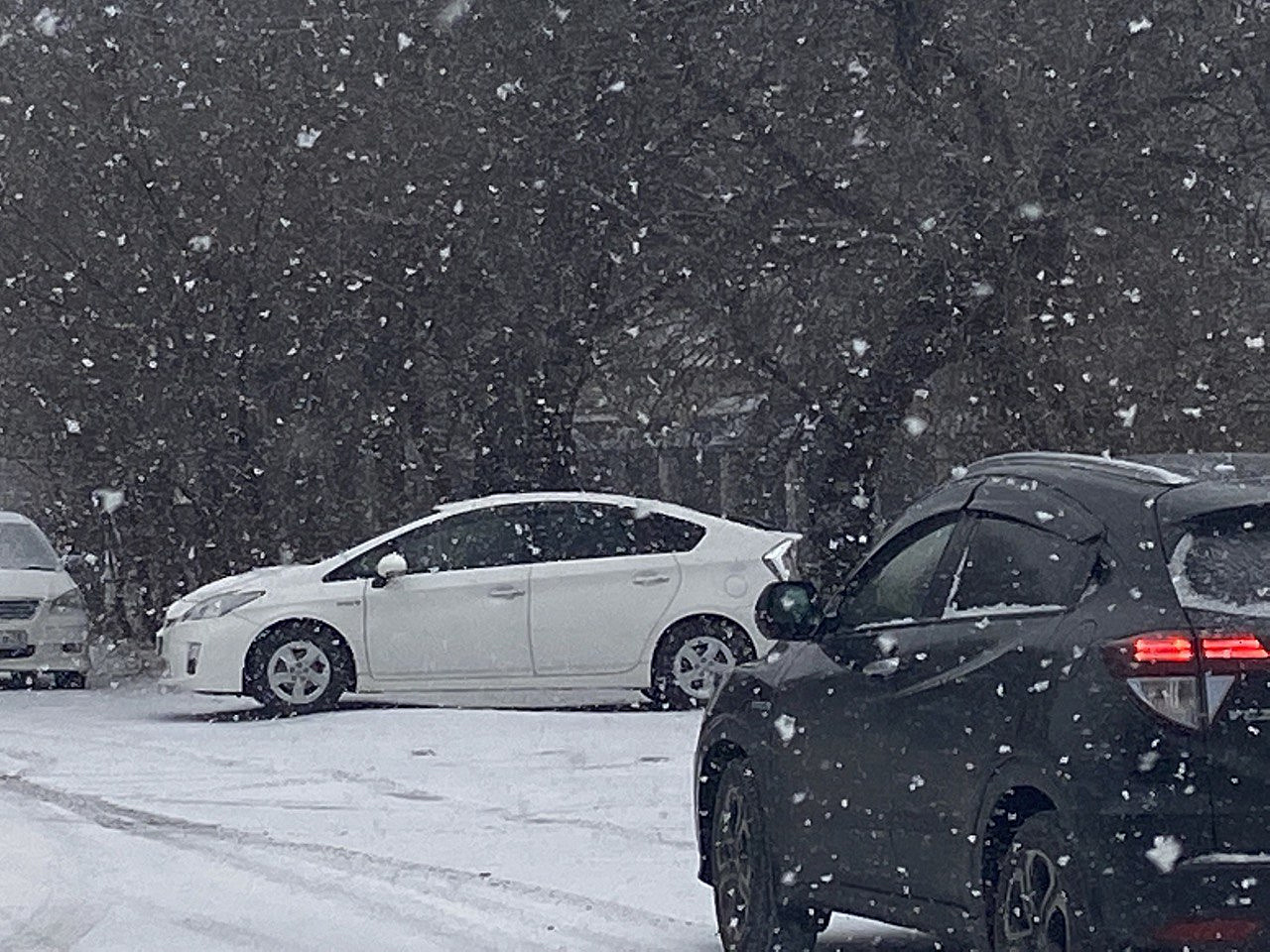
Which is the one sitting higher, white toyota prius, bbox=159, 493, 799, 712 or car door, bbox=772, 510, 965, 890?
white toyota prius, bbox=159, 493, 799, 712

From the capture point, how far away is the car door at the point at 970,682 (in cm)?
652

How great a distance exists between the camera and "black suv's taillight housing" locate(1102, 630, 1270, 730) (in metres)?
6.00

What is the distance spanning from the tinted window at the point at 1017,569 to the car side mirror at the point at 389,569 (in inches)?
442

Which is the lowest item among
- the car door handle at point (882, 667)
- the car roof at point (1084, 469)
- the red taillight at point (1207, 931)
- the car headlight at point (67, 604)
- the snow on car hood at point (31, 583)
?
the red taillight at point (1207, 931)

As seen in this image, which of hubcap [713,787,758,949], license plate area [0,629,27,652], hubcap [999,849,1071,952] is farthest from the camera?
license plate area [0,629,27,652]

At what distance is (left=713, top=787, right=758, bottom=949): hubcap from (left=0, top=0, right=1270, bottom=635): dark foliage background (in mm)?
11647

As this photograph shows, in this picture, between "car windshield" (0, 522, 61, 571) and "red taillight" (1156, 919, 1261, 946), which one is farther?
"car windshield" (0, 522, 61, 571)

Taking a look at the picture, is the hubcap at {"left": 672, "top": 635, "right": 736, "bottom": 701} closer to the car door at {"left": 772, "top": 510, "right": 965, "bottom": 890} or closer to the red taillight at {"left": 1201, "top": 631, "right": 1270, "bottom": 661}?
the car door at {"left": 772, "top": 510, "right": 965, "bottom": 890}

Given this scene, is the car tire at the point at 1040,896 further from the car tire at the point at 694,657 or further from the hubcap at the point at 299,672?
the hubcap at the point at 299,672

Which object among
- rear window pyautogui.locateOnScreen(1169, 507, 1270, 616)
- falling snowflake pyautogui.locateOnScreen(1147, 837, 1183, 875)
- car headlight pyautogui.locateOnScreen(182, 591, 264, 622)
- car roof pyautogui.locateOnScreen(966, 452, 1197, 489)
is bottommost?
falling snowflake pyautogui.locateOnScreen(1147, 837, 1183, 875)

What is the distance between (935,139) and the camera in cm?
2033

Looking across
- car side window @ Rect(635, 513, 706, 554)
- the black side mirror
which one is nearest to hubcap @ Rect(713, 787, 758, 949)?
the black side mirror

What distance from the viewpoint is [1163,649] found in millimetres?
6059

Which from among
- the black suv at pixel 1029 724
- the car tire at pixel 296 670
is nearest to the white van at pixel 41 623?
the car tire at pixel 296 670
